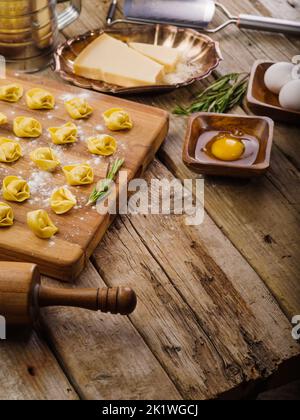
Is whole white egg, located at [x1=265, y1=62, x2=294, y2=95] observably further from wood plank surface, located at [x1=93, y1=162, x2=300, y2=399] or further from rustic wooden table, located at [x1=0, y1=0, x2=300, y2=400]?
wood plank surface, located at [x1=93, y1=162, x2=300, y2=399]

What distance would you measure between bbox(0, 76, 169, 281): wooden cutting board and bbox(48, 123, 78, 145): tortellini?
0.02 m

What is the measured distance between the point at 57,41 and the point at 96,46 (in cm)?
14

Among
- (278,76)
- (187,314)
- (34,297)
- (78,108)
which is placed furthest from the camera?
(278,76)

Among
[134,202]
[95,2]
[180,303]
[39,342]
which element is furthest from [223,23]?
[39,342]

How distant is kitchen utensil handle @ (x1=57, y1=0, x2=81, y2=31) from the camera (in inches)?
91.0

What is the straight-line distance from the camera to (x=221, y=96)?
81.7 inches

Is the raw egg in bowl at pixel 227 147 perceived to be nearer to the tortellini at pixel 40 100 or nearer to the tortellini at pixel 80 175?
the tortellini at pixel 80 175

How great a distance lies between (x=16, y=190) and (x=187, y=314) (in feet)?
1.58

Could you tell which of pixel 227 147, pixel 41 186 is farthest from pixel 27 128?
pixel 227 147

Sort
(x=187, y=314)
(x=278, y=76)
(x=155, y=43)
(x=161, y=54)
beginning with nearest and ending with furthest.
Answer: (x=187, y=314), (x=278, y=76), (x=161, y=54), (x=155, y=43)

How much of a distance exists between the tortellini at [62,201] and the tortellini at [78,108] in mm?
286

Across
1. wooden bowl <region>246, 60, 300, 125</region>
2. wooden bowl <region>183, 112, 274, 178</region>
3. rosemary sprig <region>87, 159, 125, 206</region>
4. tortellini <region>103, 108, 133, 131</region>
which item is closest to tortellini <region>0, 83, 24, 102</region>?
tortellini <region>103, 108, 133, 131</region>

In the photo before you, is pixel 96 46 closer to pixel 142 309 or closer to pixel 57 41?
pixel 57 41

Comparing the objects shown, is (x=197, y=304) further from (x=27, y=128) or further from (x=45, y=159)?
(x=27, y=128)
